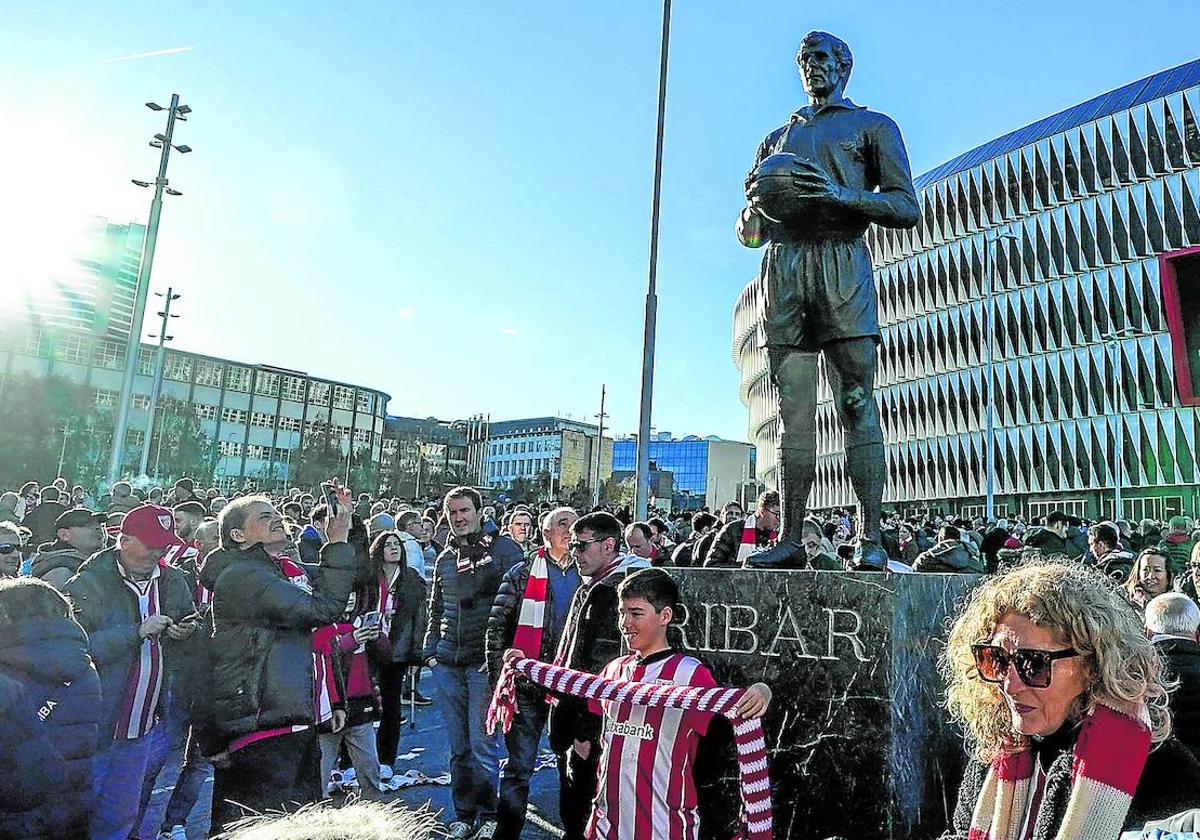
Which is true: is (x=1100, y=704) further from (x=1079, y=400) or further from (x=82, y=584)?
(x=1079, y=400)

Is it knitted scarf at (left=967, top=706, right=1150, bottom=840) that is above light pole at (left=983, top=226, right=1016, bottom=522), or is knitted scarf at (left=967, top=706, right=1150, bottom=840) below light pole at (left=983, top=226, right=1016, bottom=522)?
below

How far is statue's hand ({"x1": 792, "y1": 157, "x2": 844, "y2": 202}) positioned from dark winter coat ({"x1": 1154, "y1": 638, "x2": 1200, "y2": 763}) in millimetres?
2689

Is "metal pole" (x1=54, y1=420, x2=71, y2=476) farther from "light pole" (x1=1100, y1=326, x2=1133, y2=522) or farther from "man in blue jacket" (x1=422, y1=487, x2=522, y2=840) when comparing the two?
"light pole" (x1=1100, y1=326, x2=1133, y2=522)

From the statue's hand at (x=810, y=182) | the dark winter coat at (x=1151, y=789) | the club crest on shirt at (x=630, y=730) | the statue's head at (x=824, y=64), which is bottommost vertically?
the club crest on shirt at (x=630, y=730)

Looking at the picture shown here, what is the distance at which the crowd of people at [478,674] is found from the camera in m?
1.96

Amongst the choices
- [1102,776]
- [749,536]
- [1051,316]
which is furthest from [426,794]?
[1051,316]

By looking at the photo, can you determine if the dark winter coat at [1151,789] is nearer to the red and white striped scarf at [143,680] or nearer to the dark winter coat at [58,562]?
the red and white striped scarf at [143,680]

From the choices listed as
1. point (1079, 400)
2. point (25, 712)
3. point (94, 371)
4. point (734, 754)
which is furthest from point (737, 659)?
point (94, 371)

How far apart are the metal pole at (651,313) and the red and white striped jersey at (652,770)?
9507 millimetres

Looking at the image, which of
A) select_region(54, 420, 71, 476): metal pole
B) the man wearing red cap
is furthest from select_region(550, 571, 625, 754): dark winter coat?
select_region(54, 420, 71, 476): metal pole

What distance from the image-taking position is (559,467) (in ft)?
419

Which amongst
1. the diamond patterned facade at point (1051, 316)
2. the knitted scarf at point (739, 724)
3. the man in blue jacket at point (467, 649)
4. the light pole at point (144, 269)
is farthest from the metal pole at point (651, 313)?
the diamond patterned facade at point (1051, 316)

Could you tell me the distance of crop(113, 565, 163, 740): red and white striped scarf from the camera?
530 cm

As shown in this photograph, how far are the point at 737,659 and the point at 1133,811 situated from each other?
2.52 m
